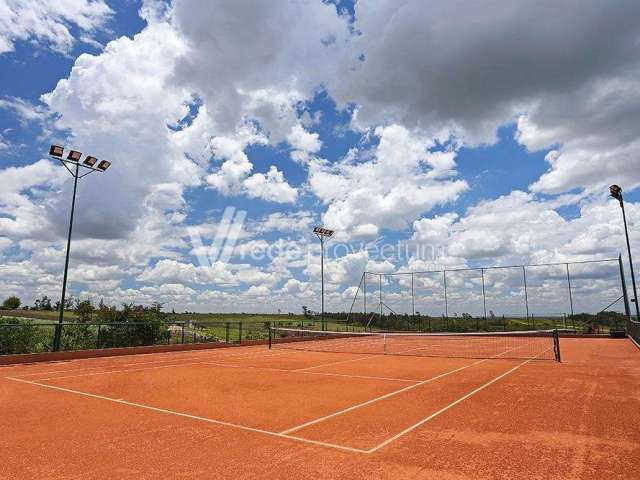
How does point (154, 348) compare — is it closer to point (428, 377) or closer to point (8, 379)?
point (8, 379)

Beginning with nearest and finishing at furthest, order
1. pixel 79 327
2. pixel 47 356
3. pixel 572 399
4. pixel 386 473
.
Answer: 1. pixel 386 473
2. pixel 572 399
3. pixel 47 356
4. pixel 79 327

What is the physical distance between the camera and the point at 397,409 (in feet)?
31.3

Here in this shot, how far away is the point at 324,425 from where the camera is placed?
8242mm

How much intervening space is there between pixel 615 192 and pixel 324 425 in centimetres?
3153

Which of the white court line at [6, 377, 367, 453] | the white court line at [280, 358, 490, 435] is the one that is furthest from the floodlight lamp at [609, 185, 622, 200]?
Result: the white court line at [6, 377, 367, 453]

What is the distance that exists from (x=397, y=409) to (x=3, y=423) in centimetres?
784

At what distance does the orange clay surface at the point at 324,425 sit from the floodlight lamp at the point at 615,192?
20.0 m

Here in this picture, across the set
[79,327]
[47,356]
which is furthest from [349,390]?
[79,327]

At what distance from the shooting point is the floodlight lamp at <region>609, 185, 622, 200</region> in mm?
30861

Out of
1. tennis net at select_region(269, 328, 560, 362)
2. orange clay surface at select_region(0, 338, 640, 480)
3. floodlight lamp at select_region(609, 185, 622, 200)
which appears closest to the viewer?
orange clay surface at select_region(0, 338, 640, 480)

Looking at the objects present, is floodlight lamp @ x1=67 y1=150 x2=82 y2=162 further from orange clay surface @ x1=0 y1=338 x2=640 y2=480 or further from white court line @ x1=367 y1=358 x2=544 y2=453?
white court line @ x1=367 y1=358 x2=544 y2=453

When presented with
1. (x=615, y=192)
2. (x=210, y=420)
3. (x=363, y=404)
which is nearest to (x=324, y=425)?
(x=363, y=404)

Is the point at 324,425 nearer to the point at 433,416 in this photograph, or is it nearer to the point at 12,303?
the point at 433,416

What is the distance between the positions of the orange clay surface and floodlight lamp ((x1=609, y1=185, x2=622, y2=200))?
2001cm
